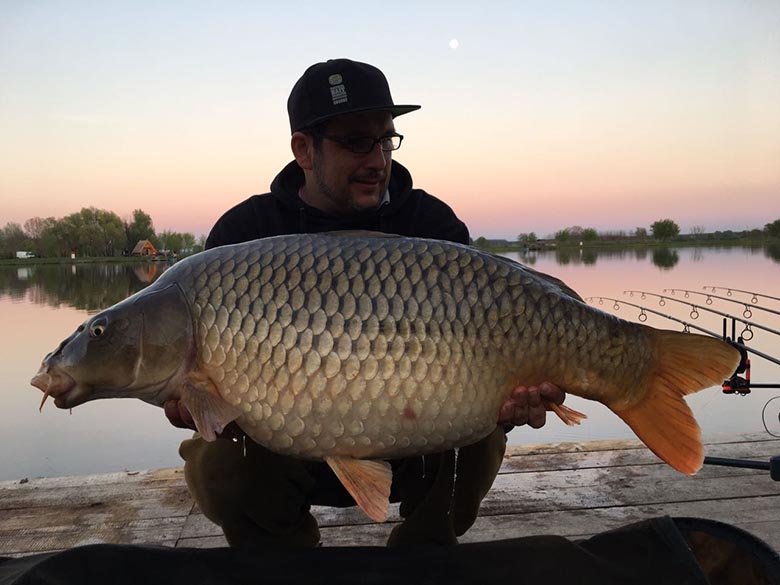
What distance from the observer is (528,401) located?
3.86 ft

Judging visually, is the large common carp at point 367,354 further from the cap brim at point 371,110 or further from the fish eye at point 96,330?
the cap brim at point 371,110

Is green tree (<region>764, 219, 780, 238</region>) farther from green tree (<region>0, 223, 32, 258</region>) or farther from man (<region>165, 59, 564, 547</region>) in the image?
green tree (<region>0, 223, 32, 258</region>)

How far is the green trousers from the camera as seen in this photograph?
1.43 m

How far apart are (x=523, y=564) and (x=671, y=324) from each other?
8083 mm

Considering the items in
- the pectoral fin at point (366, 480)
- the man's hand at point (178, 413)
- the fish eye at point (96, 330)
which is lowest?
the pectoral fin at point (366, 480)

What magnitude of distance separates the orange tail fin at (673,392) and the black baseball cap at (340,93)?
85 cm

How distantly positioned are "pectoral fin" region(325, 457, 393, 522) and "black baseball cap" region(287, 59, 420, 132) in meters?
0.86

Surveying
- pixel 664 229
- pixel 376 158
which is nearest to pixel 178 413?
pixel 376 158

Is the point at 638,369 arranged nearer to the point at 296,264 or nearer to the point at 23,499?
the point at 296,264

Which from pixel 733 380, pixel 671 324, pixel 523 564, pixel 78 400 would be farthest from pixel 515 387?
pixel 671 324

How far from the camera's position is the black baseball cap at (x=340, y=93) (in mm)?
1583

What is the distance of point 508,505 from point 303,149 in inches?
44.6

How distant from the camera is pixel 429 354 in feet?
3.63

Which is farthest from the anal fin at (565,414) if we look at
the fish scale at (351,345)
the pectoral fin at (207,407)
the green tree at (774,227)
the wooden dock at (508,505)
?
the green tree at (774,227)
